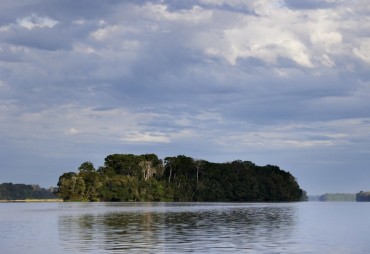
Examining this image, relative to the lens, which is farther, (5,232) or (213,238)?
(5,232)

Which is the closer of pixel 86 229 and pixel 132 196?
pixel 86 229

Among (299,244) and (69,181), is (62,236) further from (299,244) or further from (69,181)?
(69,181)

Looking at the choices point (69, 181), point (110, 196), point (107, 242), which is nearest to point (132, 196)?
point (110, 196)

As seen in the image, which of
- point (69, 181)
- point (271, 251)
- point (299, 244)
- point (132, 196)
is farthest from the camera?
point (132, 196)

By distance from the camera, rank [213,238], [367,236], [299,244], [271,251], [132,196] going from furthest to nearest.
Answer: [132,196] → [367,236] → [213,238] → [299,244] → [271,251]

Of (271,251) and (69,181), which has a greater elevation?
(69,181)

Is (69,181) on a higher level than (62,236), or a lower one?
higher

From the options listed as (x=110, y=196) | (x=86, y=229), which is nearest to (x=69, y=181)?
(x=110, y=196)

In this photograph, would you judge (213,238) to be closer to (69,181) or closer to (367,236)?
(367,236)

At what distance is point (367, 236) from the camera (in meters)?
49.0

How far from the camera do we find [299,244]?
41219mm

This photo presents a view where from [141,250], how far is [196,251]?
3254mm

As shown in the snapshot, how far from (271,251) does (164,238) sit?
11.1m

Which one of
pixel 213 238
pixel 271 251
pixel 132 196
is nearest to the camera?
pixel 271 251
